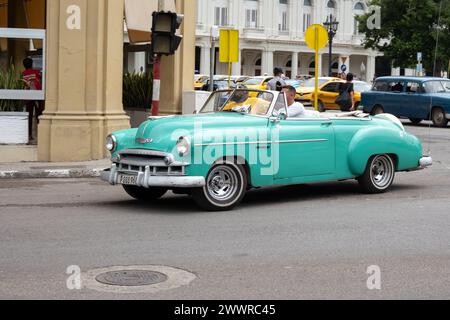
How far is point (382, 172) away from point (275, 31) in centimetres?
6574

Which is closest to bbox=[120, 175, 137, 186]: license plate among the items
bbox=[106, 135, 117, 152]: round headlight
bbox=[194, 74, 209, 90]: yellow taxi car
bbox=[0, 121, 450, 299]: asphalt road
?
bbox=[0, 121, 450, 299]: asphalt road

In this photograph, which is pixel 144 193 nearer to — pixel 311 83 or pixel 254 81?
pixel 311 83

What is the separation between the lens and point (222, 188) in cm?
994

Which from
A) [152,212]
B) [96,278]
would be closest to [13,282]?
[96,278]

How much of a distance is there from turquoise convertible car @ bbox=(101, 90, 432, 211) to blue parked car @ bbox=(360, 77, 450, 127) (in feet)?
50.2

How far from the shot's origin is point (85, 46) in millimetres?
15562

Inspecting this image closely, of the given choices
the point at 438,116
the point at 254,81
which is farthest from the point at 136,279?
the point at 254,81

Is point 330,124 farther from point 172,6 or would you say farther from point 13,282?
point 172,6

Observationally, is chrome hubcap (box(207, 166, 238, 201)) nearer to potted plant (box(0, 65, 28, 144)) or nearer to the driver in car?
the driver in car

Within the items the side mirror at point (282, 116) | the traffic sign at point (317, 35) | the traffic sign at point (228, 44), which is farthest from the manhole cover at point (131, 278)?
the traffic sign at point (228, 44)

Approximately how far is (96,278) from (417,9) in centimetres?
4758

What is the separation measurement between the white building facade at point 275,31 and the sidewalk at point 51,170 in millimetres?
56867

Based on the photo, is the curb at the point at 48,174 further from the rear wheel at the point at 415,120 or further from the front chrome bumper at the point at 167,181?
the rear wheel at the point at 415,120
